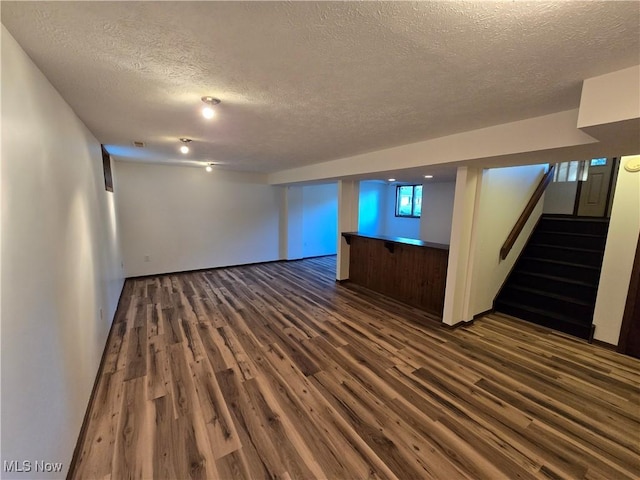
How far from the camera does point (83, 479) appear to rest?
1.49 meters

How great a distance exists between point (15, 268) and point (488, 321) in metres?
4.57

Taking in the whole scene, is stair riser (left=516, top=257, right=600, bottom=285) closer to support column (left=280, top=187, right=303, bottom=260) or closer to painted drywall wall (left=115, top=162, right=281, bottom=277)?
support column (left=280, top=187, right=303, bottom=260)

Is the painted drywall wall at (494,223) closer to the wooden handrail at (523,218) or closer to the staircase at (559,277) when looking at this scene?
the wooden handrail at (523,218)

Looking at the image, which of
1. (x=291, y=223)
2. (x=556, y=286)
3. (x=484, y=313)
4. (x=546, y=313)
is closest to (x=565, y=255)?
(x=556, y=286)

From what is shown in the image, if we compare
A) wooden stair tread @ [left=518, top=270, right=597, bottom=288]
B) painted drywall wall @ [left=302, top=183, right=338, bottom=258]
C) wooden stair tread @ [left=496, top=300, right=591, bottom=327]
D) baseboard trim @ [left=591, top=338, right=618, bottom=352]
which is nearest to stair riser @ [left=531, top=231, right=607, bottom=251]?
wooden stair tread @ [left=518, top=270, right=597, bottom=288]

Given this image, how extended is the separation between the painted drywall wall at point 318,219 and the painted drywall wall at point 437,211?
2.49 m

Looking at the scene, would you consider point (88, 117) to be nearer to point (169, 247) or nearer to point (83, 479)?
point (83, 479)

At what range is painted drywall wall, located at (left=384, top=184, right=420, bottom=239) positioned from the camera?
779 cm

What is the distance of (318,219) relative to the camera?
763 cm

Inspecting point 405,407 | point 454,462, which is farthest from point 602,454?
point 405,407

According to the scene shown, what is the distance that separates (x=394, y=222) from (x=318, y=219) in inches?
101

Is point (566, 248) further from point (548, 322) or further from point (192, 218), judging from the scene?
point (192, 218)

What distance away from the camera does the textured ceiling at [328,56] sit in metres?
1.03

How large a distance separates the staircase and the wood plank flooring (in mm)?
305
